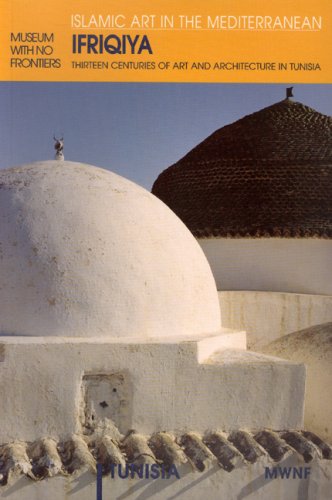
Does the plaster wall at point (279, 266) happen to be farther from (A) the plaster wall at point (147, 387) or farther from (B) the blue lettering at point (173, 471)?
(B) the blue lettering at point (173, 471)

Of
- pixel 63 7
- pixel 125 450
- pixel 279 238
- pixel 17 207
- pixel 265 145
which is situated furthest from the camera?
pixel 265 145

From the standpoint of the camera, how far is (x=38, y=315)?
632 cm

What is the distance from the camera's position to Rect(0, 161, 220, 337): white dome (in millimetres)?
6348

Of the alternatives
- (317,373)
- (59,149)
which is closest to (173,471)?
(317,373)

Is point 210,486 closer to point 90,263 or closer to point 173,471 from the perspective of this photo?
point 173,471

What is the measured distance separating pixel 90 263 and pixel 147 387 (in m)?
1.14

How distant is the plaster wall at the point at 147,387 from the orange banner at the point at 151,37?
3290 mm

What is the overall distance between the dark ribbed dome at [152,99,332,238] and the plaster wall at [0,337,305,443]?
4.05m

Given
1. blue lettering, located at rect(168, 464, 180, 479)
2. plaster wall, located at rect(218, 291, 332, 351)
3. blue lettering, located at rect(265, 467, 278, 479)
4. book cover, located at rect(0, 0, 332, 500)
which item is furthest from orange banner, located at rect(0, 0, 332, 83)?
blue lettering, located at rect(265, 467, 278, 479)

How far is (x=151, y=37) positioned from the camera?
26.8 ft

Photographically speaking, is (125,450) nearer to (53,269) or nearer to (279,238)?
(53,269)

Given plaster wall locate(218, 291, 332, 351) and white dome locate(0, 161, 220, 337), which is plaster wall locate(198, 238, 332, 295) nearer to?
plaster wall locate(218, 291, 332, 351)

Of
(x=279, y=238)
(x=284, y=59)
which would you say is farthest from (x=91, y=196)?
(x=279, y=238)

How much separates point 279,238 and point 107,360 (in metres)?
4.56
